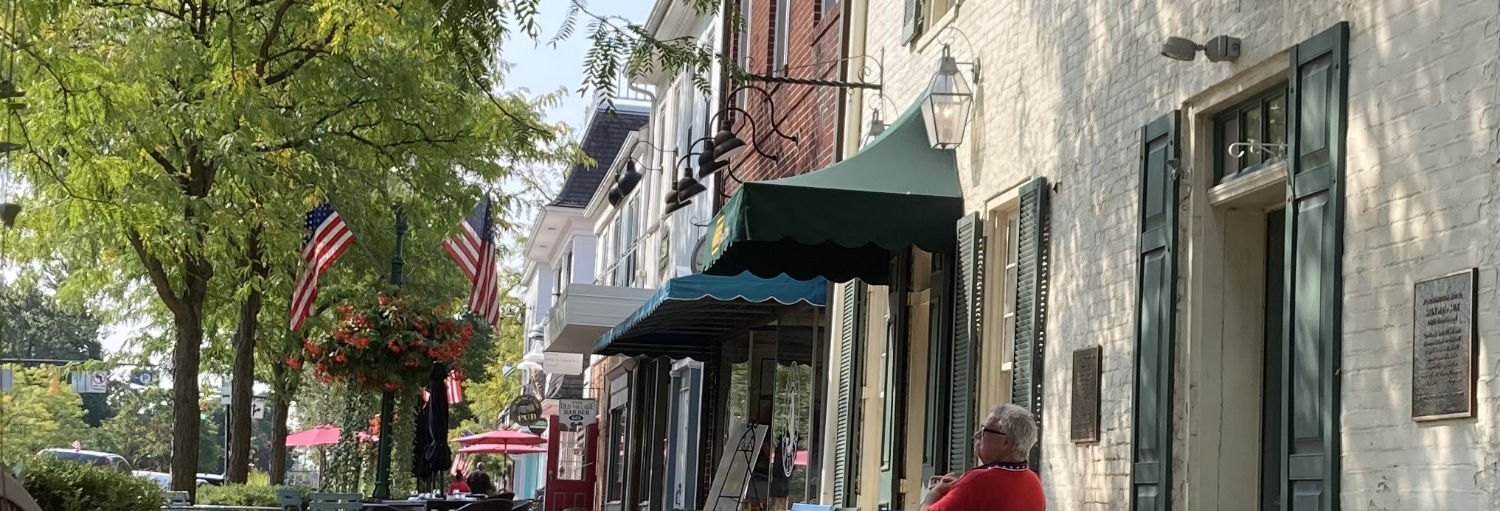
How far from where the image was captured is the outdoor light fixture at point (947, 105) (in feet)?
38.3

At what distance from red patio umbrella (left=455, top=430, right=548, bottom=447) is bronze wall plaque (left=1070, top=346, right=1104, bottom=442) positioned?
111 ft

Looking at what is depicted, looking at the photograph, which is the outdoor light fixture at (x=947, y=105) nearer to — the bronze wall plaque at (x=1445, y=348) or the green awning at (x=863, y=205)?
the green awning at (x=863, y=205)

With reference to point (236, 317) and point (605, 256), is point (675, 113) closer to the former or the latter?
point (236, 317)

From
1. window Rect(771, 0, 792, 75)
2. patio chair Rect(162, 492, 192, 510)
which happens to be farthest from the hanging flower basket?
window Rect(771, 0, 792, 75)

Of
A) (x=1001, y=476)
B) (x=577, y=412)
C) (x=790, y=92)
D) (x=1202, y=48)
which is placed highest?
(x=790, y=92)

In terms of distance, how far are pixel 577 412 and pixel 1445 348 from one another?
2798 cm

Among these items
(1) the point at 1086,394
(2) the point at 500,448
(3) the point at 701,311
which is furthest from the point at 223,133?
(2) the point at 500,448

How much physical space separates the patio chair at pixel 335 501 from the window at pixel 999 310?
6.68m

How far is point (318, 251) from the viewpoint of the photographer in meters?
18.9

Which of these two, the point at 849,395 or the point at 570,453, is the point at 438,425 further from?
the point at 570,453

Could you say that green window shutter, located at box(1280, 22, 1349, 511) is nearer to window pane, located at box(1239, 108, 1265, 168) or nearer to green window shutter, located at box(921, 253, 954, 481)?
window pane, located at box(1239, 108, 1265, 168)

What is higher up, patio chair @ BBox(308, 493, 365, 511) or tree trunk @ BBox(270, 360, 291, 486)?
tree trunk @ BBox(270, 360, 291, 486)

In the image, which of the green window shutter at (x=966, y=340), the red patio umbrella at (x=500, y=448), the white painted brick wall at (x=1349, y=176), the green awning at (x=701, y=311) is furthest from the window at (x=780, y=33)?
the red patio umbrella at (x=500, y=448)

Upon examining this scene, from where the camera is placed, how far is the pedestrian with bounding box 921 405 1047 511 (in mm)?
6836
